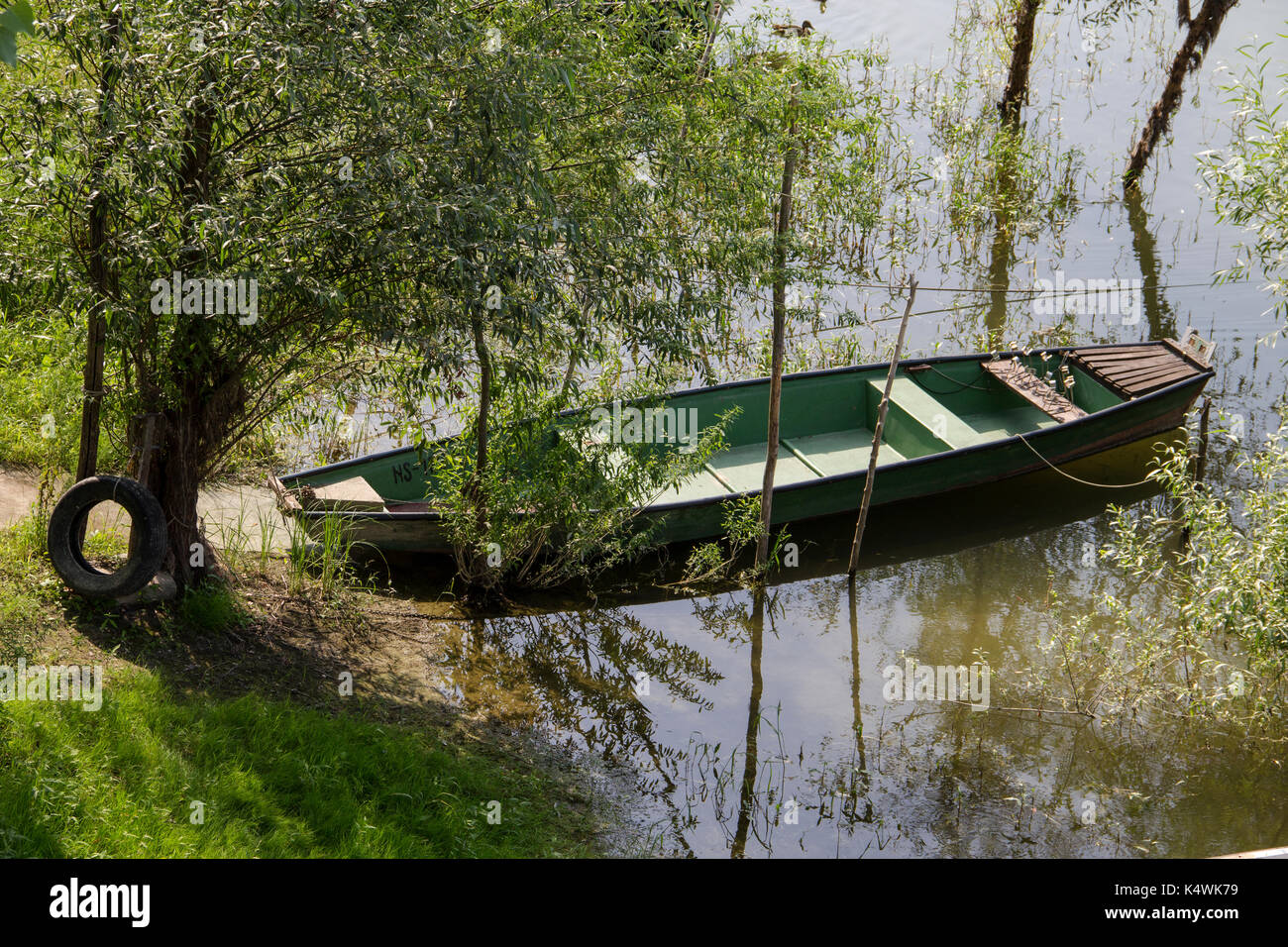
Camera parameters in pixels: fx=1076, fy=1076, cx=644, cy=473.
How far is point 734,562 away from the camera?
9.52 meters

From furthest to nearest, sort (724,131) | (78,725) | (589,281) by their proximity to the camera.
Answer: (724,131) → (589,281) → (78,725)

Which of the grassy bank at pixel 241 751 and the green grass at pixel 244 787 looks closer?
the green grass at pixel 244 787

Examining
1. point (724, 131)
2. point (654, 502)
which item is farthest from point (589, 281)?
point (654, 502)

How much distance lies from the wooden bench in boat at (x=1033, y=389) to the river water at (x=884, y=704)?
2.38ft

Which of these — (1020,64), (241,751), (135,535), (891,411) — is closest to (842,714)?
(241,751)

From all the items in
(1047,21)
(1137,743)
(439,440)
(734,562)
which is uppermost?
(1047,21)

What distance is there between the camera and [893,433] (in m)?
10.9

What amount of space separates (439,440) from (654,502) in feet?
6.27

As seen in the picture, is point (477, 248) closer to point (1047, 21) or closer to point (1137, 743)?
point (1137, 743)

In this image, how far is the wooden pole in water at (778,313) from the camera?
7.82 metres

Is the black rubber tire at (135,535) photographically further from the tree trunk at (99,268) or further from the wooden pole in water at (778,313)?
the wooden pole in water at (778,313)

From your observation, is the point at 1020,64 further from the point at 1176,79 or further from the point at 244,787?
the point at 244,787

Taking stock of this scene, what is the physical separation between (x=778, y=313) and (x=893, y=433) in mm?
3093

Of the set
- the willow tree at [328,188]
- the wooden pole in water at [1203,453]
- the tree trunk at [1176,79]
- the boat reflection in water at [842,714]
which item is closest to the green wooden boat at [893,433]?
the wooden pole in water at [1203,453]
